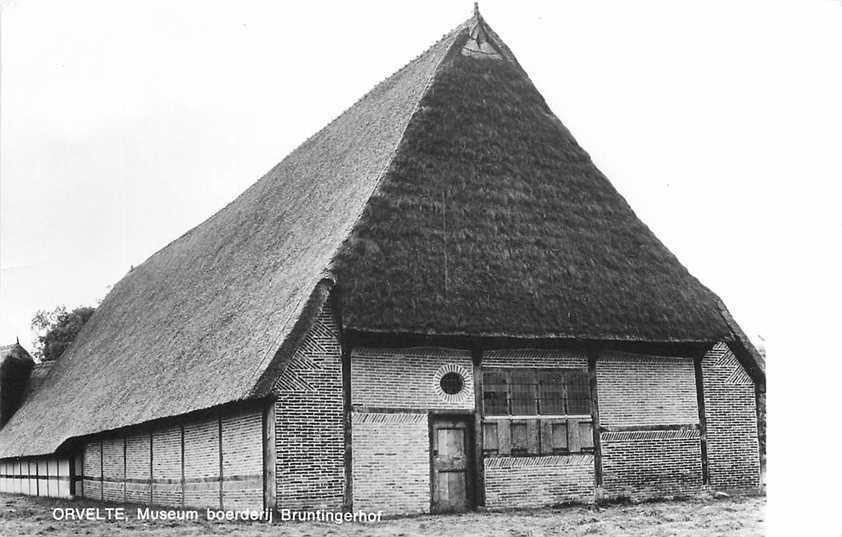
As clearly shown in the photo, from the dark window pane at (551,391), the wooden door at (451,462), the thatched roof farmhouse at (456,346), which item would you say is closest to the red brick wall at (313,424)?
the thatched roof farmhouse at (456,346)

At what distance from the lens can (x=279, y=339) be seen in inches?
557

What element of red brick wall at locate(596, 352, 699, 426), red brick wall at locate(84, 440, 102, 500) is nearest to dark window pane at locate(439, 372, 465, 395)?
red brick wall at locate(596, 352, 699, 426)

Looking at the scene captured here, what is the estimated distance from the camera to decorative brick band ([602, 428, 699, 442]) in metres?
16.0

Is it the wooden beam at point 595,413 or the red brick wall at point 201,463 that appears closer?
the wooden beam at point 595,413

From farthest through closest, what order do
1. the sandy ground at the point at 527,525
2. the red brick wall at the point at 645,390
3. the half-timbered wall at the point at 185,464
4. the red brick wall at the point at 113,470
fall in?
the red brick wall at the point at 113,470
the red brick wall at the point at 645,390
the half-timbered wall at the point at 185,464
the sandy ground at the point at 527,525

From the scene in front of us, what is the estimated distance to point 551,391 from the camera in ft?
51.5

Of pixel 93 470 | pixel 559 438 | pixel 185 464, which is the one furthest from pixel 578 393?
pixel 93 470

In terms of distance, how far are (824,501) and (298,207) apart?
11975 mm

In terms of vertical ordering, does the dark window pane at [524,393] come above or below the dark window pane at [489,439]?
above

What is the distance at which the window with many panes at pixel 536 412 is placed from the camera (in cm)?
1537

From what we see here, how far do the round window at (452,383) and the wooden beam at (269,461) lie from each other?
267 centimetres

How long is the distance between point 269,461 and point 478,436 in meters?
3.21

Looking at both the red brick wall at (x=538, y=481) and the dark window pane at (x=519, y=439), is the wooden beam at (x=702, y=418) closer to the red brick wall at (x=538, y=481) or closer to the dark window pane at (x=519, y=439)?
the red brick wall at (x=538, y=481)

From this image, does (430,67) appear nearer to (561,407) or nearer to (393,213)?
(393,213)
